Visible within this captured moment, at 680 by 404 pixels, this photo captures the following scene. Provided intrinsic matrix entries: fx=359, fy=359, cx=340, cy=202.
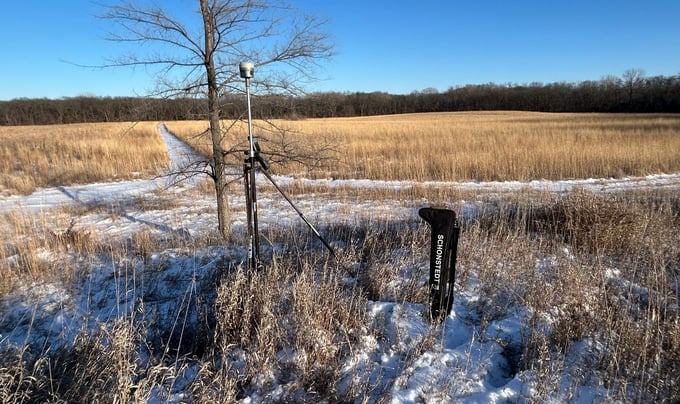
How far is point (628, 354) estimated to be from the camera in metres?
2.34

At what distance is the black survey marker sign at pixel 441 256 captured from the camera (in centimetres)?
263

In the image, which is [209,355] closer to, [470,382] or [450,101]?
[470,382]

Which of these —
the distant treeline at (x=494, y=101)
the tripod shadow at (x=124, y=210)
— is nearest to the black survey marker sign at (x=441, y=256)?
the tripod shadow at (x=124, y=210)

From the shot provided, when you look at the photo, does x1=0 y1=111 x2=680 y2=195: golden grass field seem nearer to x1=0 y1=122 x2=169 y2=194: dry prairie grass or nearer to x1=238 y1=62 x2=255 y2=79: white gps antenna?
x1=0 y1=122 x2=169 y2=194: dry prairie grass

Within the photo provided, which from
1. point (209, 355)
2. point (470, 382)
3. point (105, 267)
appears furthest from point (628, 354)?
point (105, 267)

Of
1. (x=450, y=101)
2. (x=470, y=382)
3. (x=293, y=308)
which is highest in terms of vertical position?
(x=450, y=101)

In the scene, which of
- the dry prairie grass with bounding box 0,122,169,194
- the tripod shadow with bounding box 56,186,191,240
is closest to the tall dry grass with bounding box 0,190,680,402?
the tripod shadow with bounding box 56,186,191,240

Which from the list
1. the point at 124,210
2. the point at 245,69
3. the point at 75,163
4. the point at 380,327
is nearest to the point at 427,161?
the point at 124,210

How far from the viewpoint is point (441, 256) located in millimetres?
2707

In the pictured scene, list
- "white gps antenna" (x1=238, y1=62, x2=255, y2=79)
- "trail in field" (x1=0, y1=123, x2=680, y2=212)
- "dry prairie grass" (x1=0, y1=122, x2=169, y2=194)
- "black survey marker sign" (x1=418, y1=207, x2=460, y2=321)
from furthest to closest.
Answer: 1. "dry prairie grass" (x1=0, y1=122, x2=169, y2=194)
2. "trail in field" (x1=0, y1=123, x2=680, y2=212)
3. "white gps antenna" (x1=238, y1=62, x2=255, y2=79)
4. "black survey marker sign" (x1=418, y1=207, x2=460, y2=321)

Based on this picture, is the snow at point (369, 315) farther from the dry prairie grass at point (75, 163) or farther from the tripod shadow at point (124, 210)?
the dry prairie grass at point (75, 163)

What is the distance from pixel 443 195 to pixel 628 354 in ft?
19.5

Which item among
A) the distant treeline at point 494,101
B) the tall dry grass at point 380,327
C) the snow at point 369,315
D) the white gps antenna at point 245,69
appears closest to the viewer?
the tall dry grass at point 380,327

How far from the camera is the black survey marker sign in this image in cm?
263
